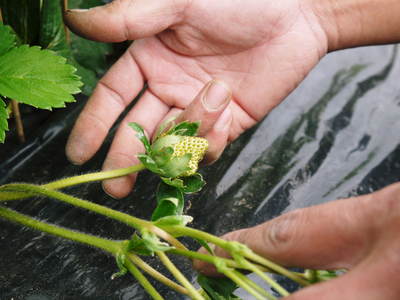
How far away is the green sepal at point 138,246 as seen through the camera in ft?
2.27

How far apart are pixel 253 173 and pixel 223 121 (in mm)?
202

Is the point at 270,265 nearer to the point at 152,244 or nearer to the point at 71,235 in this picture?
the point at 152,244

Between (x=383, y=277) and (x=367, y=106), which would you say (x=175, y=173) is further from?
(x=367, y=106)

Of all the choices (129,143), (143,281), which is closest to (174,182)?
(143,281)

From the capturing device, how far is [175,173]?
0.79 m

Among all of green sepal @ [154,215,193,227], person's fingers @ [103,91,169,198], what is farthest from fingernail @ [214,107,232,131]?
green sepal @ [154,215,193,227]

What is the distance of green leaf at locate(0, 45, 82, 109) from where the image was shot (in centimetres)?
89

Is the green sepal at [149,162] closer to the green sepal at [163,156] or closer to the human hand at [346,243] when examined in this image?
the green sepal at [163,156]

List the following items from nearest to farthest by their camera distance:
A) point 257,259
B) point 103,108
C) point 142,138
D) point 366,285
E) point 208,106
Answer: point 366,285
point 257,259
point 142,138
point 208,106
point 103,108

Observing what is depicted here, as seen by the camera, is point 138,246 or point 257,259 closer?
point 257,259

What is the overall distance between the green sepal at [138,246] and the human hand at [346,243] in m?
0.12

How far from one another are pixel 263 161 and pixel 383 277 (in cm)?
74

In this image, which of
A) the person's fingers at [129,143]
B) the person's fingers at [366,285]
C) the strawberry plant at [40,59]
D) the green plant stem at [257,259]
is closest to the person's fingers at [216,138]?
the person's fingers at [129,143]

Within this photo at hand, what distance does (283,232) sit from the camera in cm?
61
